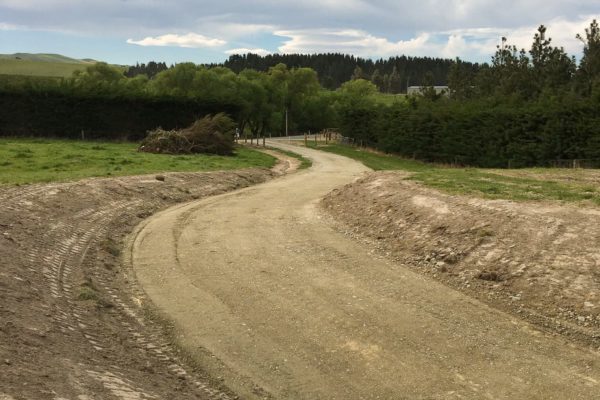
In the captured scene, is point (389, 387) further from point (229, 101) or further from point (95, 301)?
point (229, 101)

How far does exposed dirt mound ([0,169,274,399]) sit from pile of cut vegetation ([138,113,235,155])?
18296mm

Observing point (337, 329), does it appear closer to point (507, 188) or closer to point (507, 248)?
point (507, 248)

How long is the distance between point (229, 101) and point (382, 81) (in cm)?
14068

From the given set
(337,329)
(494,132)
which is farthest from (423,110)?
(337,329)

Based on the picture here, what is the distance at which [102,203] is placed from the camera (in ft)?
54.6

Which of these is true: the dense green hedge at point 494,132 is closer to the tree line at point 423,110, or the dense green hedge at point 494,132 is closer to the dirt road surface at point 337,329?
the tree line at point 423,110

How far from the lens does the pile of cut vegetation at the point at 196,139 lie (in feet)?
113

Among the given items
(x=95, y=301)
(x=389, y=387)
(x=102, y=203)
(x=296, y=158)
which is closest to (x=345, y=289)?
(x=389, y=387)

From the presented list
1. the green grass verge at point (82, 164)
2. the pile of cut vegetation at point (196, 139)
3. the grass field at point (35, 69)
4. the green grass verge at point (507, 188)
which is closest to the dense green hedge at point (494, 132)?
the green grass verge at point (82, 164)

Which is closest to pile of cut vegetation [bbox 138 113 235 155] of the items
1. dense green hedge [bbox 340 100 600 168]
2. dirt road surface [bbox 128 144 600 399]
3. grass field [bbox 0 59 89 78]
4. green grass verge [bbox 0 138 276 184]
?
green grass verge [bbox 0 138 276 184]

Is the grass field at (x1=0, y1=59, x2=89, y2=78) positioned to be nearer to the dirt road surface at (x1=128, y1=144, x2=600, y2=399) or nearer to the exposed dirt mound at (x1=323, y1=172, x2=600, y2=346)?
the exposed dirt mound at (x1=323, y1=172, x2=600, y2=346)

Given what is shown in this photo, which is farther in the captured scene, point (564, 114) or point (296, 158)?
point (296, 158)

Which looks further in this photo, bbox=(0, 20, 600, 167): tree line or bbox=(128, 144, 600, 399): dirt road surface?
bbox=(0, 20, 600, 167): tree line

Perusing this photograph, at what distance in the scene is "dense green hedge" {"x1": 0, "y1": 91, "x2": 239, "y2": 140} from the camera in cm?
4150
